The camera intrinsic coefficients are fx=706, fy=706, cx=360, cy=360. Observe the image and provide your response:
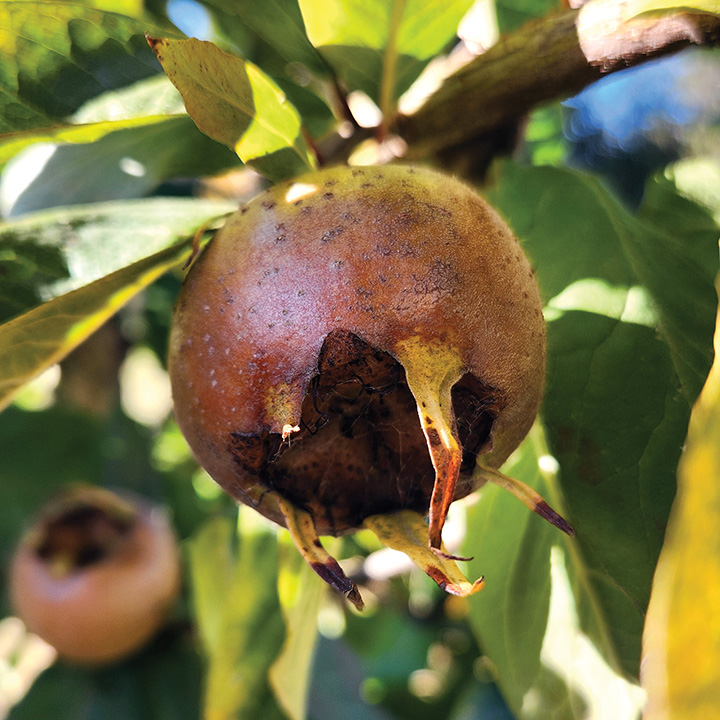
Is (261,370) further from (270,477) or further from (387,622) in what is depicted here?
(387,622)

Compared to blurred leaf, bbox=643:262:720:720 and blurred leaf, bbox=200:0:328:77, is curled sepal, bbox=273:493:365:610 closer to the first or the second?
blurred leaf, bbox=643:262:720:720

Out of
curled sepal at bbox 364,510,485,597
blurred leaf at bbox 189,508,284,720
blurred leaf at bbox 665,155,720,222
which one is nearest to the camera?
curled sepal at bbox 364,510,485,597

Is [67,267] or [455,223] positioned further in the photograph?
[67,267]

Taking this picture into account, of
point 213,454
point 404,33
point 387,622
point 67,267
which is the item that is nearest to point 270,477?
point 213,454

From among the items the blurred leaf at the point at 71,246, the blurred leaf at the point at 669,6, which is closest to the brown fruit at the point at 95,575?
the blurred leaf at the point at 71,246

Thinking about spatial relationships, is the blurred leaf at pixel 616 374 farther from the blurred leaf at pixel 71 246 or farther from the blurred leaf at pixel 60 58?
the blurred leaf at pixel 60 58

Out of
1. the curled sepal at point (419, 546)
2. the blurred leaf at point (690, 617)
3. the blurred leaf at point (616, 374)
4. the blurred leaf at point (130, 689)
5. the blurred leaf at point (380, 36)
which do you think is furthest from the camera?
the blurred leaf at point (130, 689)

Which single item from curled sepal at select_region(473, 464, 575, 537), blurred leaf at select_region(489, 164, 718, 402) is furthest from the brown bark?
curled sepal at select_region(473, 464, 575, 537)
